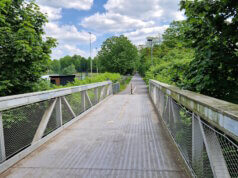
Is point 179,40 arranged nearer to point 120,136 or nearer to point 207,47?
point 207,47

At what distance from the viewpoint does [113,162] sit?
2633 mm

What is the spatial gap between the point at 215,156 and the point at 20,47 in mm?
5076

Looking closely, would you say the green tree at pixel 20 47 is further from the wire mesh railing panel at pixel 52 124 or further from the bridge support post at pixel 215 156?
the bridge support post at pixel 215 156

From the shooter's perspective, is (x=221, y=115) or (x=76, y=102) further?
(x=76, y=102)

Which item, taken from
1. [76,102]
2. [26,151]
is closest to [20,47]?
[76,102]

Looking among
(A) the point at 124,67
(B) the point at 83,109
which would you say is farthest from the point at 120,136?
(A) the point at 124,67

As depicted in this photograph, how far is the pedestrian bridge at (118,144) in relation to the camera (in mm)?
1621

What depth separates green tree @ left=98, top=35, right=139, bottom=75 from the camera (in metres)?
40.7

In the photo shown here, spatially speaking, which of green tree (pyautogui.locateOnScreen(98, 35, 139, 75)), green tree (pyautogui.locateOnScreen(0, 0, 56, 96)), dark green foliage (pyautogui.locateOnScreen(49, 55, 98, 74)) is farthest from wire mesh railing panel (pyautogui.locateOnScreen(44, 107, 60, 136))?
dark green foliage (pyautogui.locateOnScreen(49, 55, 98, 74))

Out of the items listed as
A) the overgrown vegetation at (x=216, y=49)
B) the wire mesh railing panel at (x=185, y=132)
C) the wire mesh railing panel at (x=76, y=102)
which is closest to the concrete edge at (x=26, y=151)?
the wire mesh railing panel at (x=76, y=102)

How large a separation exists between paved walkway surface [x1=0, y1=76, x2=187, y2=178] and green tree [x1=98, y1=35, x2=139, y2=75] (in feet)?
121

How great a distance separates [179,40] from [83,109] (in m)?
3.60

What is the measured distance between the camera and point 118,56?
41.3 metres

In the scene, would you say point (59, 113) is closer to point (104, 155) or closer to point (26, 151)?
point (26, 151)
